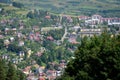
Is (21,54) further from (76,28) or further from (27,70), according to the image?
(76,28)

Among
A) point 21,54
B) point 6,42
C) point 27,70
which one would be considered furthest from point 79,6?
point 27,70

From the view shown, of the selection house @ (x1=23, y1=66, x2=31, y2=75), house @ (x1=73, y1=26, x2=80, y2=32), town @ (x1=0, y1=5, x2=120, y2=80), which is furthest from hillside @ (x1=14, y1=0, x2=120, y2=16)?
house @ (x1=23, y1=66, x2=31, y2=75)

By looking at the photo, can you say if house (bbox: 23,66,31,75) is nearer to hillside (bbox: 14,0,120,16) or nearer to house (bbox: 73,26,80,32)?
house (bbox: 73,26,80,32)

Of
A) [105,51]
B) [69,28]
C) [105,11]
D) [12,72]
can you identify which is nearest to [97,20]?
[69,28]

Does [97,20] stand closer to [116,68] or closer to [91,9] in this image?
[91,9]

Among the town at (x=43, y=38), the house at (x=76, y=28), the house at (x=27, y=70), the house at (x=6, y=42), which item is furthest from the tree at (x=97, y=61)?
the house at (x=76, y=28)
